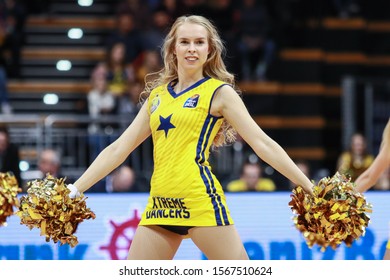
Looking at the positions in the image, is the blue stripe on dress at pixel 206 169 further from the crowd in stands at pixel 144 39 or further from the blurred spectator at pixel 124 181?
the crowd in stands at pixel 144 39

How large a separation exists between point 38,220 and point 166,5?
29.6 feet

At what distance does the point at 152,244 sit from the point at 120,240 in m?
2.50

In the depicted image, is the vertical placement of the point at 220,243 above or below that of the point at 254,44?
below

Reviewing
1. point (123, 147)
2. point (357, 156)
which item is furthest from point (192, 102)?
point (357, 156)

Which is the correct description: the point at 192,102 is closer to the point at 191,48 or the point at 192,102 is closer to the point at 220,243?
the point at 191,48

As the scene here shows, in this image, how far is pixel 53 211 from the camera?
5.09m

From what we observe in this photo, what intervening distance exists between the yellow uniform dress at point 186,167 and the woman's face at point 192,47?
5.2 inches

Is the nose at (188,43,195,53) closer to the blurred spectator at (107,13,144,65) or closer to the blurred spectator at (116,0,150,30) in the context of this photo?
the blurred spectator at (107,13,144,65)

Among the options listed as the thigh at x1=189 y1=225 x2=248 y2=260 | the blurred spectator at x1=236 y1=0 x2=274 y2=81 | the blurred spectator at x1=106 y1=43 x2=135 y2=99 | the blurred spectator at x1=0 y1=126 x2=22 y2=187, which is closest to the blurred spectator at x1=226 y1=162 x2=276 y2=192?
the blurred spectator at x1=0 y1=126 x2=22 y2=187

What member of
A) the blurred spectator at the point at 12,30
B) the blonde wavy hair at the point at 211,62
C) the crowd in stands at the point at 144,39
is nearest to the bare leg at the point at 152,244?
the blonde wavy hair at the point at 211,62

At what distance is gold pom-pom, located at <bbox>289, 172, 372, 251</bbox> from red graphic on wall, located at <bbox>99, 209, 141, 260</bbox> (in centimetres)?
255

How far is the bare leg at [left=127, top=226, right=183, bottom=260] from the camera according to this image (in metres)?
4.93

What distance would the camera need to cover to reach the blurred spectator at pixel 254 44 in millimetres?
13570
